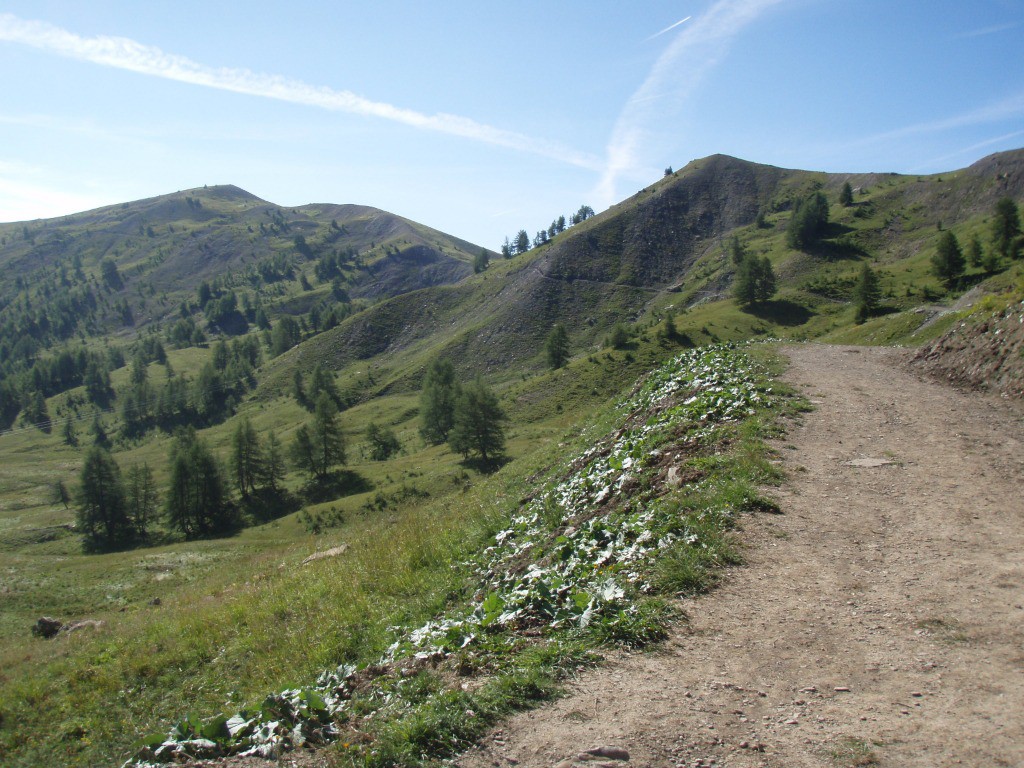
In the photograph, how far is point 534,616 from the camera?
8.09 m

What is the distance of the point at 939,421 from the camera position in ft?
53.7

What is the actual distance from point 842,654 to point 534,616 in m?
3.93

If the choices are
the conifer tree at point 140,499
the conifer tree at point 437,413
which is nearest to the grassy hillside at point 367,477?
the conifer tree at point 140,499

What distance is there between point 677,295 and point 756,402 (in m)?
163

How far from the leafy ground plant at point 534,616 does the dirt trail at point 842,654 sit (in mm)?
436

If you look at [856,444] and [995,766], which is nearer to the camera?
[995,766]

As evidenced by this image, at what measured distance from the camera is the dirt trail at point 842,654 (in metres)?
5.09

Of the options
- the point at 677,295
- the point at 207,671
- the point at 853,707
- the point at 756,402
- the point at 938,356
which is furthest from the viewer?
the point at 677,295

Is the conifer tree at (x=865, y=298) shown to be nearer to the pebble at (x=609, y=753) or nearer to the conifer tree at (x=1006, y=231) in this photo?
the conifer tree at (x=1006, y=231)

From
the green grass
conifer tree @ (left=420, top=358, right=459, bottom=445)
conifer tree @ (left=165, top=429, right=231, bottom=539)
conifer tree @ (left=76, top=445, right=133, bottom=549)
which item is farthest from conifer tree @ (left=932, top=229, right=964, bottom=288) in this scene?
conifer tree @ (left=76, top=445, right=133, bottom=549)

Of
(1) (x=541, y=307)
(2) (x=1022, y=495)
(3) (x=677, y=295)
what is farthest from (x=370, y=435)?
(2) (x=1022, y=495)

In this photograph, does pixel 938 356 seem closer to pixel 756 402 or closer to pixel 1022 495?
pixel 756 402

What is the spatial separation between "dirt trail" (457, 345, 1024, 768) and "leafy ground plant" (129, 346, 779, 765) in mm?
436

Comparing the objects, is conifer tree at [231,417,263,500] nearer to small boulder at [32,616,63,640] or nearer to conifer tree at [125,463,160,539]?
conifer tree at [125,463,160,539]
